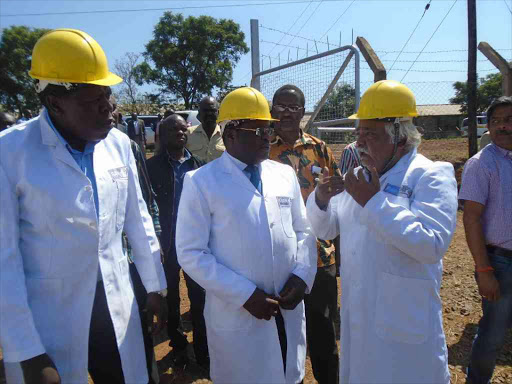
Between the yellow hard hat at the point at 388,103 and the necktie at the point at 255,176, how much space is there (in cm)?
67

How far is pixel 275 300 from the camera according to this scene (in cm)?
210

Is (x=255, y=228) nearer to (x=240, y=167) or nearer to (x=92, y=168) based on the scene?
(x=240, y=167)

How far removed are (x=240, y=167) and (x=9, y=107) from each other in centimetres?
3536

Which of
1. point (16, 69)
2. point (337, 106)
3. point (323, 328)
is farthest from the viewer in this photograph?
point (16, 69)

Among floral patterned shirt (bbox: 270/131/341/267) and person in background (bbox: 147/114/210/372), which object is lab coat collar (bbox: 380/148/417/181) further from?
person in background (bbox: 147/114/210/372)

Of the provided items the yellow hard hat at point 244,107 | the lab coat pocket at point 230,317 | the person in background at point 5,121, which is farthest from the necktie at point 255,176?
the person in background at point 5,121

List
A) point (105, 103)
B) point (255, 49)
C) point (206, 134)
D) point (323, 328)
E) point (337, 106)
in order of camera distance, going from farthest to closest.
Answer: point (255, 49), point (337, 106), point (206, 134), point (323, 328), point (105, 103)

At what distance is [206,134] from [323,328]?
9.16 feet

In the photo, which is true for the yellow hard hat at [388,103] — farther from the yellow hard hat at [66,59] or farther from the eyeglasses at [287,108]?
the yellow hard hat at [66,59]

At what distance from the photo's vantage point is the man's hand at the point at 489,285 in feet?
8.95

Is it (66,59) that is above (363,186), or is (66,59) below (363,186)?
above

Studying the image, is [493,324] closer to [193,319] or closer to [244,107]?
[244,107]

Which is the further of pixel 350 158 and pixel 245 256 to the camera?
pixel 350 158

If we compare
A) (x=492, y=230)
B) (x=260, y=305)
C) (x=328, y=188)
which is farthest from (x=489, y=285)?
(x=260, y=305)
